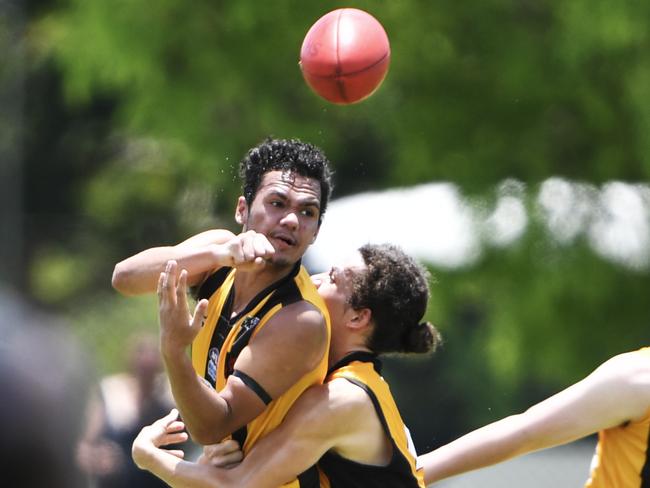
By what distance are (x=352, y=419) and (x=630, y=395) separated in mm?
959

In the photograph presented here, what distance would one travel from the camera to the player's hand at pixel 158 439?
487cm

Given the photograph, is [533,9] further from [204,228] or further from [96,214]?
[96,214]

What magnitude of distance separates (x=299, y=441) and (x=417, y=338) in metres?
Result: 0.64

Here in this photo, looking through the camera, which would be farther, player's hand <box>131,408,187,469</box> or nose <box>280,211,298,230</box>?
player's hand <box>131,408,187,469</box>

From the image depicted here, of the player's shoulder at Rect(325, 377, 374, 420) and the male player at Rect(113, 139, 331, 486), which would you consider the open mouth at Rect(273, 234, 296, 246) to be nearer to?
the male player at Rect(113, 139, 331, 486)

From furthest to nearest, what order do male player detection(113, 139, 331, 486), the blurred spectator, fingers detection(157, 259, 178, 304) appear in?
the blurred spectator → male player detection(113, 139, 331, 486) → fingers detection(157, 259, 178, 304)

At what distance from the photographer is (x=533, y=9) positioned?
A: 10.4 m

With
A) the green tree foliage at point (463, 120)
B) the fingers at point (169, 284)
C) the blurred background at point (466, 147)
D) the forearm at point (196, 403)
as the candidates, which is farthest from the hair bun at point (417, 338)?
the green tree foliage at point (463, 120)

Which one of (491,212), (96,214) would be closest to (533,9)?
(491,212)

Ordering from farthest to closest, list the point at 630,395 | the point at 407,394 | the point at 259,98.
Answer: the point at 259,98 < the point at 407,394 < the point at 630,395

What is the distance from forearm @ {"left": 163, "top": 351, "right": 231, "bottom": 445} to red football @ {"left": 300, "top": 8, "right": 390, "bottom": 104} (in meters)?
1.57

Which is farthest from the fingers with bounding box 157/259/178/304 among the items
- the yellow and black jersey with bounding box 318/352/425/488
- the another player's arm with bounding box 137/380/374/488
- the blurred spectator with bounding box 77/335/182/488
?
the blurred spectator with bounding box 77/335/182/488

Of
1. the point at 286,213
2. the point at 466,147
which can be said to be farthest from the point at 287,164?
the point at 466,147

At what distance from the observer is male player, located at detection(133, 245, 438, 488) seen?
4.53m
